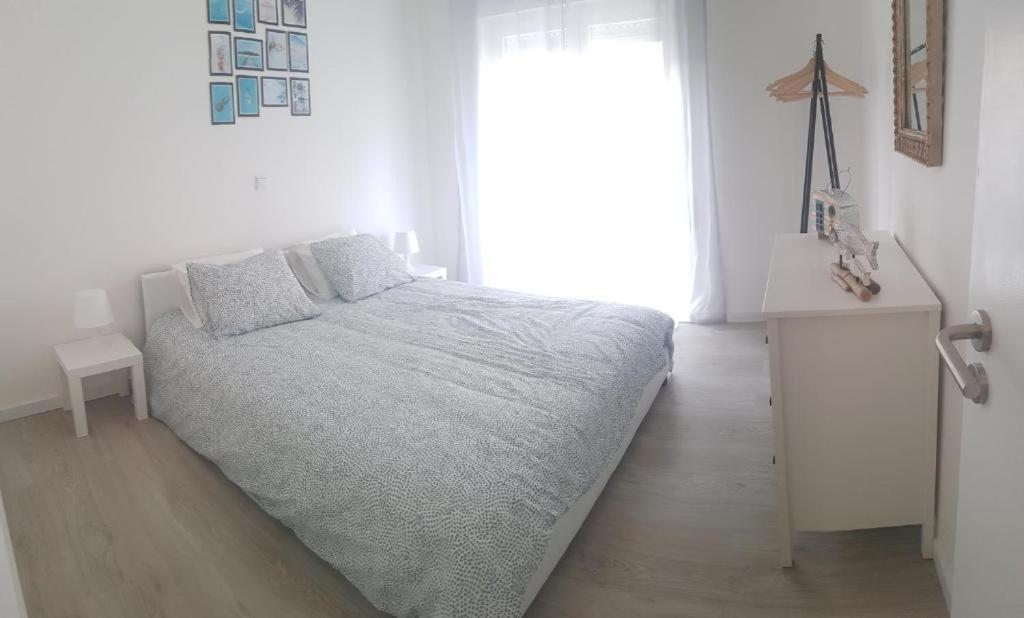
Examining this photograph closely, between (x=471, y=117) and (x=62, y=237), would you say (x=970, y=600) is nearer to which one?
(x=62, y=237)

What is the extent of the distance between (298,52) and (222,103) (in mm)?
645

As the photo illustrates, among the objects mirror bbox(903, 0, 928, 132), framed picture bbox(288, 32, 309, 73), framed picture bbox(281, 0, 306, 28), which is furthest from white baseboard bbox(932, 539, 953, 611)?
framed picture bbox(281, 0, 306, 28)

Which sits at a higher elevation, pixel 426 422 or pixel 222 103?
pixel 222 103

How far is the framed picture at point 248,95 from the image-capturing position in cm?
408

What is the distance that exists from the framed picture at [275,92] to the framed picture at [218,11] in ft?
1.23

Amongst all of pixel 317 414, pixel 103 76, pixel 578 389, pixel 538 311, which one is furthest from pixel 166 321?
pixel 578 389

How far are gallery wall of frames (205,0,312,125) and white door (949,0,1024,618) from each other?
3.94 m

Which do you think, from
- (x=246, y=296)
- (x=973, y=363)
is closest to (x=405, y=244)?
(x=246, y=296)

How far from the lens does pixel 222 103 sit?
3998 mm

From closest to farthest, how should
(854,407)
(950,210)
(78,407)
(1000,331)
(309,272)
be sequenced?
(1000,331) < (950,210) < (854,407) < (78,407) < (309,272)

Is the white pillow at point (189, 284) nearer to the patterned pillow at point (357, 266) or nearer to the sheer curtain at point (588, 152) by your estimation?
the patterned pillow at point (357, 266)

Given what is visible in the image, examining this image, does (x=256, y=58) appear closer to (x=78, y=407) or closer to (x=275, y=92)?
(x=275, y=92)

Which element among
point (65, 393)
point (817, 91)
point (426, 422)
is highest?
point (817, 91)

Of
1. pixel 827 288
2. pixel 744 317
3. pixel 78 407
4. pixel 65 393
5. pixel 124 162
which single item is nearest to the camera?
pixel 827 288
